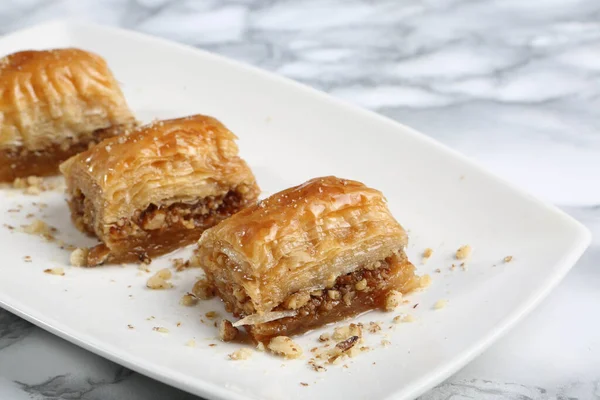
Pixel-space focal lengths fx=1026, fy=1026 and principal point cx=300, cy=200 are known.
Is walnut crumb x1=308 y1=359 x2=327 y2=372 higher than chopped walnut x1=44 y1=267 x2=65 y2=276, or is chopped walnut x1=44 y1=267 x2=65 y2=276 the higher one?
chopped walnut x1=44 y1=267 x2=65 y2=276

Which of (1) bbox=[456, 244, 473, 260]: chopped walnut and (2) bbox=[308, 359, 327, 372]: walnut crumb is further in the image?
(1) bbox=[456, 244, 473, 260]: chopped walnut

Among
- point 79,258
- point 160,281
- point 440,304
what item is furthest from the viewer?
point 79,258

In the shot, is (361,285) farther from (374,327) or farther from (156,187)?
(156,187)

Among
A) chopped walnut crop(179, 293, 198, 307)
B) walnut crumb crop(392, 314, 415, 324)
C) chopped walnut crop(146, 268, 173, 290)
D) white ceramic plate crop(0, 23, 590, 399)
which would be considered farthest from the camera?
chopped walnut crop(146, 268, 173, 290)

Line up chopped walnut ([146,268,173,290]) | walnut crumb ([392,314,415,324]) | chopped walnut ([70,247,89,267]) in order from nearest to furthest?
1. walnut crumb ([392,314,415,324])
2. chopped walnut ([146,268,173,290])
3. chopped walnut ([70,247,89,267])

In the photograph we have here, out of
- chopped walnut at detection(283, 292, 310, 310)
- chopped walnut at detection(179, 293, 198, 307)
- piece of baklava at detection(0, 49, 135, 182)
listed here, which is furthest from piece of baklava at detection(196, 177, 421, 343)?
piece of baklava at detection(0, 49, 135, 182)

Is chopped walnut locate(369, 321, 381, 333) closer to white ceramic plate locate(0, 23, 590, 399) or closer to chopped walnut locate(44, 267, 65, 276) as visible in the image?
white ceramic plate locate(0, 23, 590, 399)

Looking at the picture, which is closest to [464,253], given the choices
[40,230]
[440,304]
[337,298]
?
[440,304]
